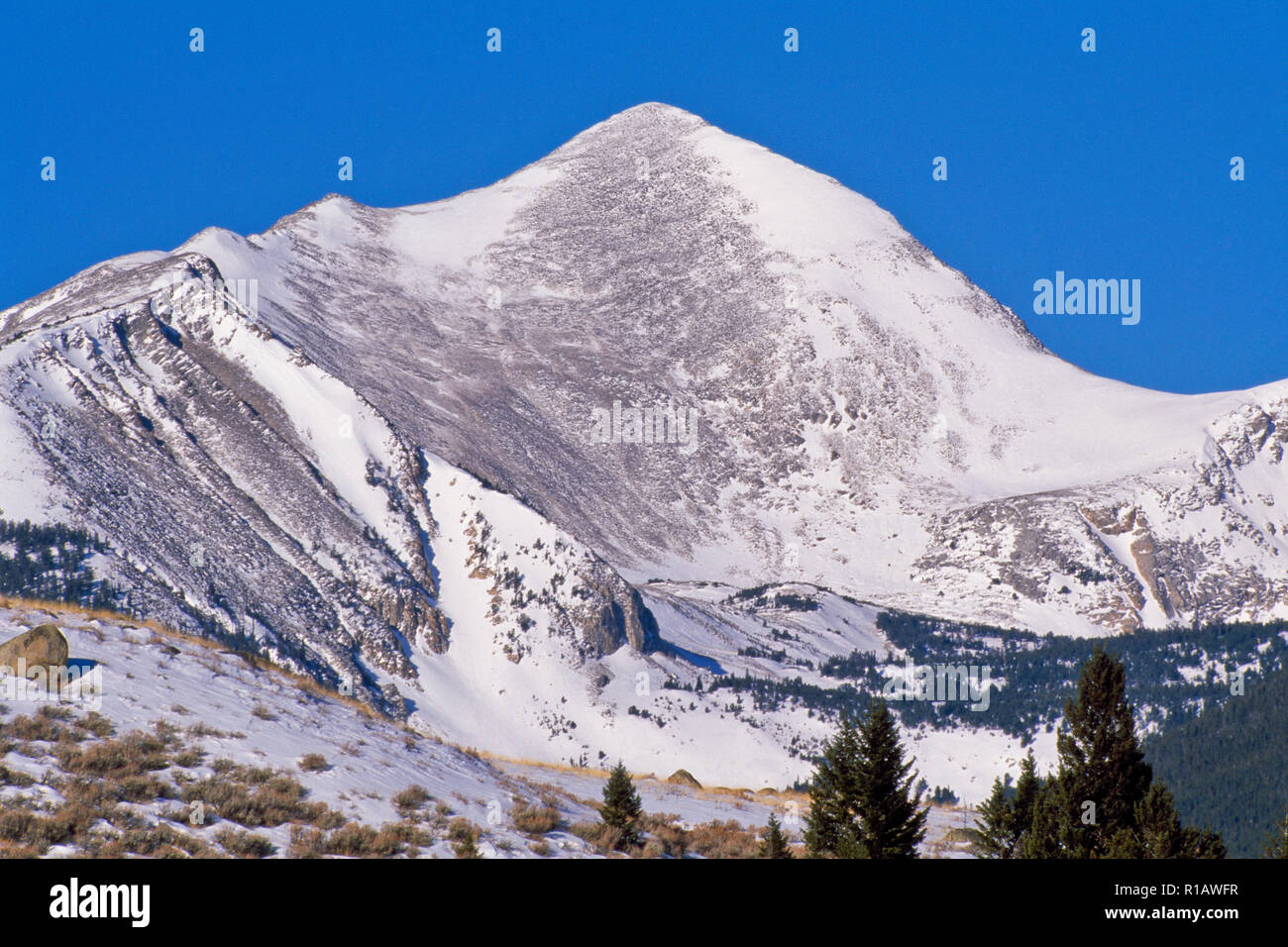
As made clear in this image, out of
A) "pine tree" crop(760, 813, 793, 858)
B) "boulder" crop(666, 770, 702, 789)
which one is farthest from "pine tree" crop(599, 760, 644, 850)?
"boulder" crop(666, 770, 702, 789)

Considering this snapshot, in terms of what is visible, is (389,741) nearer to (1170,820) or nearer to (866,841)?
(866,841)

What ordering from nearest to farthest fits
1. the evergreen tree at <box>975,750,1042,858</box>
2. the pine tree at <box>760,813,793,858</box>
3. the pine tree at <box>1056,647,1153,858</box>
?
1. the pine tree at <box>760,813,793,858</box>
2. the pine tree at <box>1056,647,1153,858</box>
3. the evergreen tree at <box>975,750,1042,858</box>

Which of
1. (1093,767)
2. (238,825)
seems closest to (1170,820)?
(1093,767)

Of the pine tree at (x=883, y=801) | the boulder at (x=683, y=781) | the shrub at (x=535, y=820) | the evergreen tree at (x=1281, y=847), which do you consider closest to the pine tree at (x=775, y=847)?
the pine tree at (x=883, y=801)

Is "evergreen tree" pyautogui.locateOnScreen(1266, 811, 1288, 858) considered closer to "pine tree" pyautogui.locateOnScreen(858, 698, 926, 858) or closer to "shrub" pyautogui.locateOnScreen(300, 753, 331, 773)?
"pine tree" pyautogui.locateOnScreen(858, 698, 926, 858)

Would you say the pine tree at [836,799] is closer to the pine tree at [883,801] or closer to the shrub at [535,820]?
the pine tree at [883,801]
